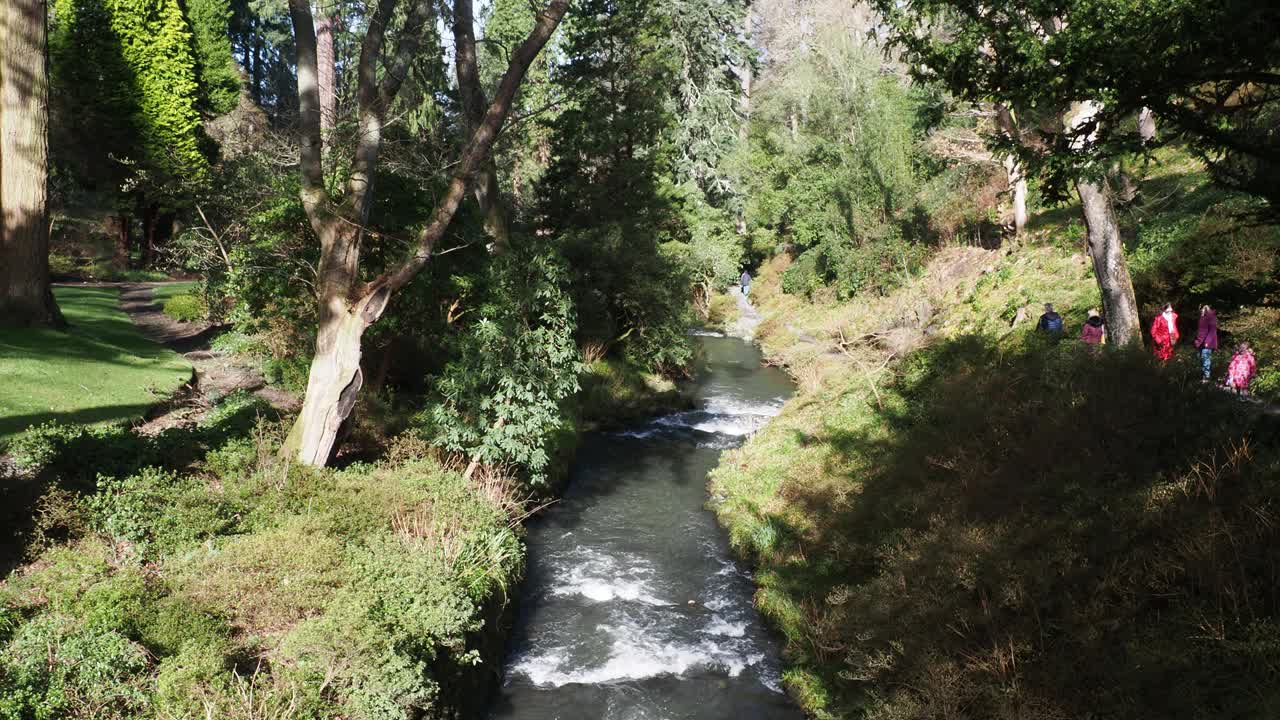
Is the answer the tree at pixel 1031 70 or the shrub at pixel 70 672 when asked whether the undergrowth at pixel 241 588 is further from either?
the tree at pixel 1031 70

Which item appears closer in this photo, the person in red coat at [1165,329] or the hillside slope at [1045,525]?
the hillside slope at [1045,525]

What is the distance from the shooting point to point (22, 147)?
13.4m

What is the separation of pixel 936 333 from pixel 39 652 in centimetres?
1976

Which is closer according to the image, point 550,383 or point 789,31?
point 550,383

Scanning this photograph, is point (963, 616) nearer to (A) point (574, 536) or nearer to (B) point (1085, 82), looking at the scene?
(B) point (1085, 82)

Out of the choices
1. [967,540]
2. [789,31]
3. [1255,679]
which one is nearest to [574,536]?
[967,540]

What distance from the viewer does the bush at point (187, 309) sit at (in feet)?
71.6

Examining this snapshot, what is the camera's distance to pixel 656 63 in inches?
1123

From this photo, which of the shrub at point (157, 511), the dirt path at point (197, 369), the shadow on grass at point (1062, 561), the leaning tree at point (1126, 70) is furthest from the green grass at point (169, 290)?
the leaning tree at point (1126, 70)

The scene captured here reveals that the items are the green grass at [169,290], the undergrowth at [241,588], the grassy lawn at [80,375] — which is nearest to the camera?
the undergrowth at [241,588]

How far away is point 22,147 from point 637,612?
1404cm

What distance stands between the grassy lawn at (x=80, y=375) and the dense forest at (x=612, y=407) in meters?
0.10

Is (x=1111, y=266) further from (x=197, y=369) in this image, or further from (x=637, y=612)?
(x=197, y=369)

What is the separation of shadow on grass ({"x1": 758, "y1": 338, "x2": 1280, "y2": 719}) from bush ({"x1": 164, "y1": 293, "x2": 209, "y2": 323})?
18.3m
